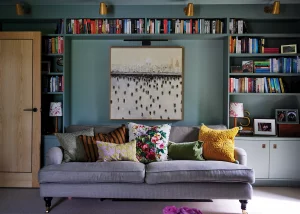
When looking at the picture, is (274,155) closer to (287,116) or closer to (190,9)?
(287,116)

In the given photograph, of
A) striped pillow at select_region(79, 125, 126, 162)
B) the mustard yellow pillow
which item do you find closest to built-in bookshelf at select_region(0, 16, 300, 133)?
the mustard yellow pillow

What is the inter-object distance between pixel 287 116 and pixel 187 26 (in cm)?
184

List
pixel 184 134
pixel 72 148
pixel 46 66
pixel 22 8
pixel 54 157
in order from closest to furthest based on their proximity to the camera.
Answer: pixel 54 157
pixel 72 148
pixel 184 134
pixel 22 8
pixel 46 66

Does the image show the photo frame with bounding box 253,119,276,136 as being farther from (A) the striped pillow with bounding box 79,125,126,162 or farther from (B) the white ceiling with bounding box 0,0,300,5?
(A) the striped pillow with bounding box 79,125,126,162

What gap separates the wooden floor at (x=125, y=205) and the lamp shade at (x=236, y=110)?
1.08 metres

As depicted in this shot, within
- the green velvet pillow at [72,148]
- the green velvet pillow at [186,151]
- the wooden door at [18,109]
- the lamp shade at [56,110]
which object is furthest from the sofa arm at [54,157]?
the green velvet pillow at [186,151]

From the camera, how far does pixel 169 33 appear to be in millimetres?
4469

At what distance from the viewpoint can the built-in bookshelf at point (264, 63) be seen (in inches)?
175

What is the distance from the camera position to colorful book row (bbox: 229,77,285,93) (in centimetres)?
448

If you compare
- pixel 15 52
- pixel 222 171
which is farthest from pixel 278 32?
pixel 15 52

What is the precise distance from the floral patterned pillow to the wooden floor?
1.67 ft

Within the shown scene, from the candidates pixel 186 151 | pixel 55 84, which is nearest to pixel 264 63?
pixel 186 151

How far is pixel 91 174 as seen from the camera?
3334 mm

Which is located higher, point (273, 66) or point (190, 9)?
point (190, 9)
